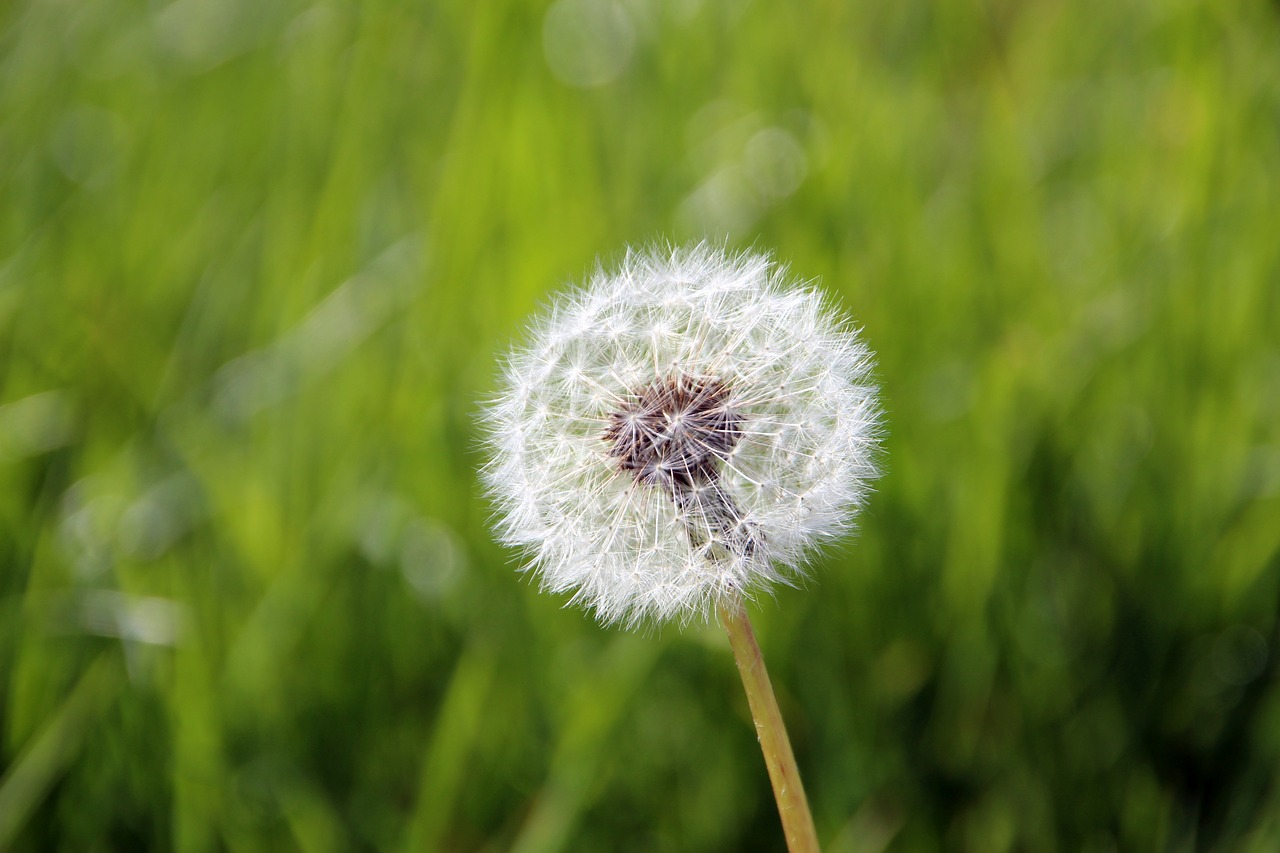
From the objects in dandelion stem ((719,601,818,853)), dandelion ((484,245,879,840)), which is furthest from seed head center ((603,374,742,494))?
dandelion stem ((719,601,818,853))

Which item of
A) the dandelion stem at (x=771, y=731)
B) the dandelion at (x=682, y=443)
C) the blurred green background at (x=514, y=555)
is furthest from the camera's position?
the blurred green background at (x=514, y=555)

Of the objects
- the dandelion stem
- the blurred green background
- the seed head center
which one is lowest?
the dandelion stem

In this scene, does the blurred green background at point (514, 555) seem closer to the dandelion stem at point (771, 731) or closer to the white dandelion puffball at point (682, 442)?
the white dandelion puffball at point (682, 442)

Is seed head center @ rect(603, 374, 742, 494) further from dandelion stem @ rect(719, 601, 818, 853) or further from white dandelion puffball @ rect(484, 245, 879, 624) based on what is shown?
dandelion stem @ rect(719, 601, 818, 853)

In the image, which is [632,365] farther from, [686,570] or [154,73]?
[154,73]

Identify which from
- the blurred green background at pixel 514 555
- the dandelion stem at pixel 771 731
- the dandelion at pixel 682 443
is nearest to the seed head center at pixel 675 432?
the dandelion at pixel 682 443

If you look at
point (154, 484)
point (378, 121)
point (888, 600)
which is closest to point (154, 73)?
point (378, 121)
